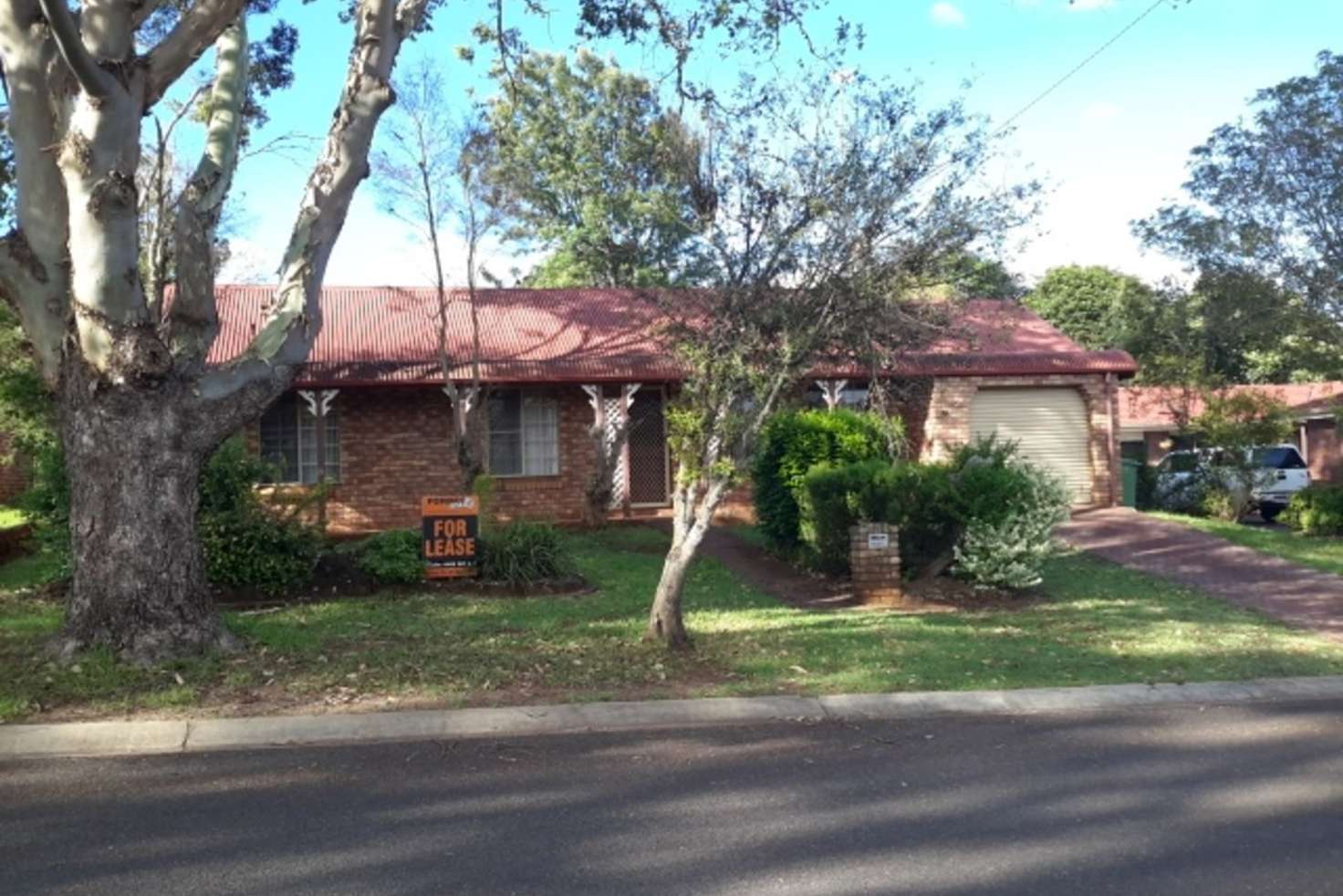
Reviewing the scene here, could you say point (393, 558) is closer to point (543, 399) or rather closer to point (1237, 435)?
point (543, 399)

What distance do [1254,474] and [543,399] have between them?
1274 cm

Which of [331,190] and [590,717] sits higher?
[331,190]

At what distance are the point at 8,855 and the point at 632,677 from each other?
4477mm

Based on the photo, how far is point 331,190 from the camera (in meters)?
9.49

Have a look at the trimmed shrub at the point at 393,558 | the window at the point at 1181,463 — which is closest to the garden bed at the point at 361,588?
the trimmed shrub at the point at 393,558

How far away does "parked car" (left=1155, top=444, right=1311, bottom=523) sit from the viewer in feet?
71.7

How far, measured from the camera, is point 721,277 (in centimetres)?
994

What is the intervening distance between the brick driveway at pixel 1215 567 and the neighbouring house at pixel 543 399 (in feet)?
8.05

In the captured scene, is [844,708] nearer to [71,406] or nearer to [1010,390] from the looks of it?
[71,406]

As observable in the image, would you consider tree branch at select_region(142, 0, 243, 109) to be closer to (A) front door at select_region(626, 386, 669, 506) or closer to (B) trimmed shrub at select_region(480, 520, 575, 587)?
(B) trimmed shrub at select_region(480, 520, 575, 587)

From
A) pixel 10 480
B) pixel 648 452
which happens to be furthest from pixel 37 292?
pixel 10 480

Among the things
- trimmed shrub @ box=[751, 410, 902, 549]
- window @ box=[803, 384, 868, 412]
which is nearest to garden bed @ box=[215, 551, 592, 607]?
trimmed shrub @ box=[751, 410, 902, 549]

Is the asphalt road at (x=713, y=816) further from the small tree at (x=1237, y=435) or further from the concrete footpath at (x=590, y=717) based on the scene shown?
the small tree at (x=1237, y=435)

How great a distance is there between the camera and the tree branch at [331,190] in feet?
30.8
